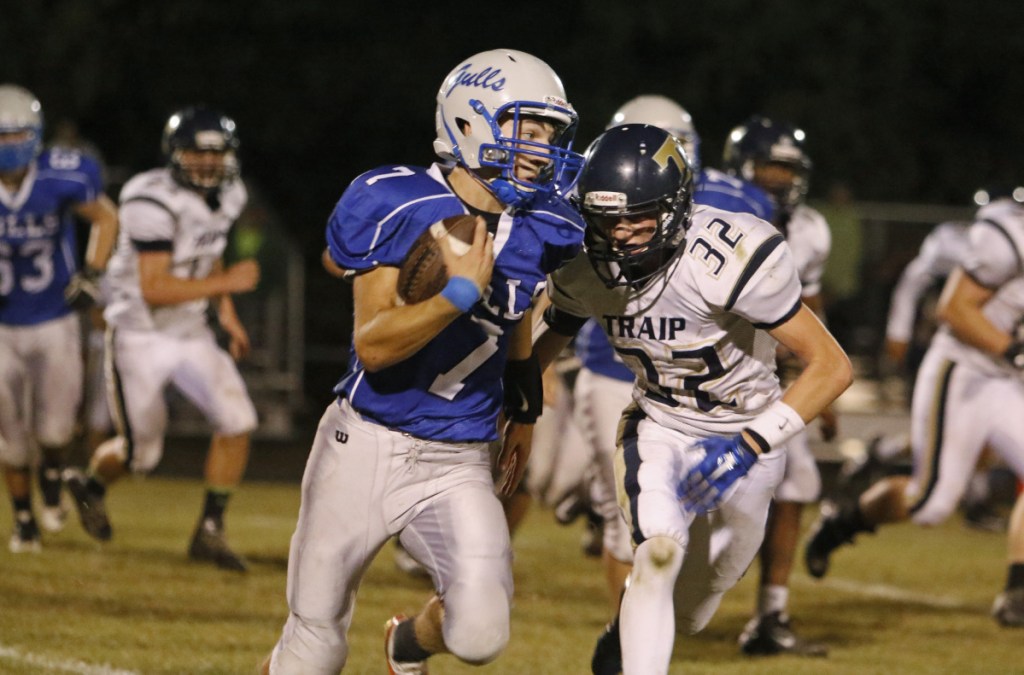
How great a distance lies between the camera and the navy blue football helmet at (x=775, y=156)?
20.4 feet

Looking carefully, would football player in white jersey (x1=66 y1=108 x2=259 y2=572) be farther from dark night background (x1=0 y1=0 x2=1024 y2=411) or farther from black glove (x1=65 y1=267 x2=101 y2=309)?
dark night background (x1=0 y1=0 x2=1024 y2=411)

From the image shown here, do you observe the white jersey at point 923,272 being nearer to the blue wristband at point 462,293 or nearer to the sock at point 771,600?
the sock at point 771,600

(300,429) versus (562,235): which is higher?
(562,235)

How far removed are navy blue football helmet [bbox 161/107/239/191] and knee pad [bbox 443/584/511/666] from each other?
3.71 metres

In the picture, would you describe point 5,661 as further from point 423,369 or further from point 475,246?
point 475,246

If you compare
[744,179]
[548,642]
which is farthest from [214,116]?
[548,642]

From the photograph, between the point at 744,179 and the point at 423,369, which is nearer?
the point at 423,369

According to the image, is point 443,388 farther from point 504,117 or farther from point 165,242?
point 165,242

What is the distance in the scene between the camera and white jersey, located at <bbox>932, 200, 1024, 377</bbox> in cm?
662

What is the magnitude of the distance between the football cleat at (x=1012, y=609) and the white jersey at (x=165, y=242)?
350cm

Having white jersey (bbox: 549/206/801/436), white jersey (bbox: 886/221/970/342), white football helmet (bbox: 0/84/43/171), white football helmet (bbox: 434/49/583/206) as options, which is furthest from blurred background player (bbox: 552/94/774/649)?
white football helmet (bbox: 0/84/43/171)

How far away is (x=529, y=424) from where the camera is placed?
4.39 meters

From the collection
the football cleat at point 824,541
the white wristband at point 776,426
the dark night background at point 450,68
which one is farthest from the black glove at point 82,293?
the dark night background at point 450,68

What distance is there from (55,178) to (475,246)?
4.50 metres
